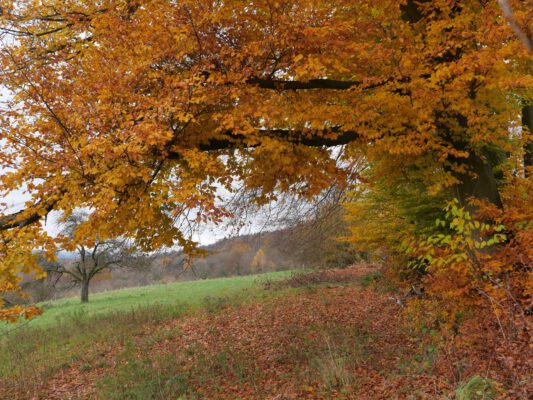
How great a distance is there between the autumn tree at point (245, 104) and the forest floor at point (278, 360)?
3022 millimetres

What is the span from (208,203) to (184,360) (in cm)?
497

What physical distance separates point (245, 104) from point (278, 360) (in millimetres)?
5443

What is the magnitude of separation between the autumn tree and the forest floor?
3022 millimetres

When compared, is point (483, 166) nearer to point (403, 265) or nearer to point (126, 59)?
point (403, 265)

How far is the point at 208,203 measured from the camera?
6.58 meters

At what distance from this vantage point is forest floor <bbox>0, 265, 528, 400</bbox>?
20.8ft

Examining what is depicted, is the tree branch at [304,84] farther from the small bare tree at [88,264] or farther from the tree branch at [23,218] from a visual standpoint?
the small bare tree at [88,264]

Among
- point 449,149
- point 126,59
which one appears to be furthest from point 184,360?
point 449,149

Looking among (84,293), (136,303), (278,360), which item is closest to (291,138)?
(278,360)

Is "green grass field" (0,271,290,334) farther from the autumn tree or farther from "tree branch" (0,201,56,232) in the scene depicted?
the autumn tree

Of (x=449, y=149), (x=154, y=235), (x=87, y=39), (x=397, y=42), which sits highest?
(x=87, y=39)

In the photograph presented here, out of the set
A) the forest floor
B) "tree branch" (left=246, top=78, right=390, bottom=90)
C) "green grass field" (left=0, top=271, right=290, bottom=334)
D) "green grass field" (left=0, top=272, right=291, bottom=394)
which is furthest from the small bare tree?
"tree branch" (left=246, top=78, right=390, bottom=90)

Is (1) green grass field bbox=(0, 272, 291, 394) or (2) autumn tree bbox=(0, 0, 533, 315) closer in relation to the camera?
(2) autumn tree bbox=(0, 0, 533, 315)

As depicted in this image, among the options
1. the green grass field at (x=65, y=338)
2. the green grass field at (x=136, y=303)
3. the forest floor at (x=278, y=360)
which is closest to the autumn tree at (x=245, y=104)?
the forest floor at (x=278, y=360)
